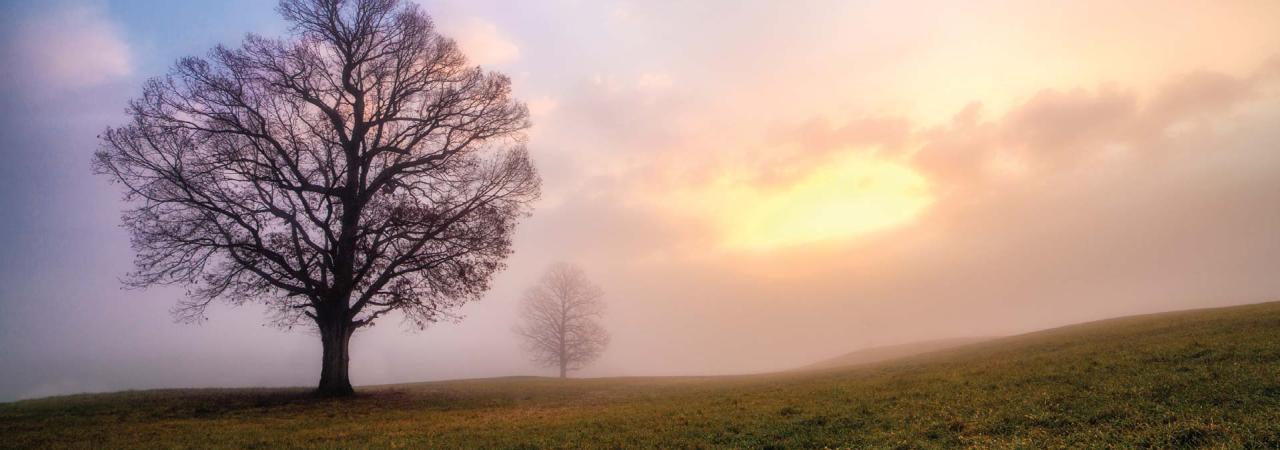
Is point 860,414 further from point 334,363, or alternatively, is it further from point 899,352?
point 899,352

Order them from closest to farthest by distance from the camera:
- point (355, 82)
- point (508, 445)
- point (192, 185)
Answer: point (508, 445)
point (192, 185)
point (355, 82)

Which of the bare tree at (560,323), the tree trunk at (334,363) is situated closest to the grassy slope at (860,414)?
the tree trunk at (334,363)

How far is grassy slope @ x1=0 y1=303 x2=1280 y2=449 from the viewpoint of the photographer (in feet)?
39.6

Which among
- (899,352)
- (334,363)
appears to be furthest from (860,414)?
(899,352)

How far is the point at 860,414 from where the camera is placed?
1552 centimetres

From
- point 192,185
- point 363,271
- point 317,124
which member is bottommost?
point 363,271

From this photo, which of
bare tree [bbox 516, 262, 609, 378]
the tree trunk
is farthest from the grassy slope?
bare tree [bbox 516, 262, 609, 378]

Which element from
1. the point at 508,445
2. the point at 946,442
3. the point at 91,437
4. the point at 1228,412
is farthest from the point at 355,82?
the point at 1228,412

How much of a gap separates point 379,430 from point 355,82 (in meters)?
19.7

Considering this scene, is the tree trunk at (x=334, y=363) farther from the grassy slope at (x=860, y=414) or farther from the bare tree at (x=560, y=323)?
the bare tree at (x=560, y=323)

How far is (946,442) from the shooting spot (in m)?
12.1

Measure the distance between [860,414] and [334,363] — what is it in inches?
965

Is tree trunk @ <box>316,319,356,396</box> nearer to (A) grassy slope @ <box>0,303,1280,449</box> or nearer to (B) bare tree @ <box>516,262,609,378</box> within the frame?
(A) grassy slope @ <box>0,303,1280,449</box>

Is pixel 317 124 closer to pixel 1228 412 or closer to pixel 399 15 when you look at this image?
pixel 399 15
